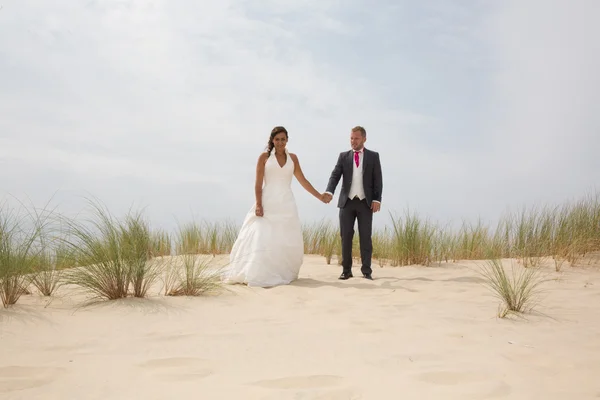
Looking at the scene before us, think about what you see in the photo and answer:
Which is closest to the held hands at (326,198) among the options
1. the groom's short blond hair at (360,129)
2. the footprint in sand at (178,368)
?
the groom's short blond hair at (360,129)

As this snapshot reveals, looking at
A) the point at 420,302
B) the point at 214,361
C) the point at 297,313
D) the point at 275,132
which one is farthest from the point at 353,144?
the point at 214,361

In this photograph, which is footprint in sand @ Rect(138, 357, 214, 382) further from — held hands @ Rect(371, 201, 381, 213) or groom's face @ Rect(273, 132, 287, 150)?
held hands @ Rect(371, 201, 381, 213)

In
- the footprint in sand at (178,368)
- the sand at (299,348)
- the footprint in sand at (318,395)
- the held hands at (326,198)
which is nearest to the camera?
the footprint in sand at (318,395)

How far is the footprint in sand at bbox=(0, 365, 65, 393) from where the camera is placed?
→ 98.7 inches

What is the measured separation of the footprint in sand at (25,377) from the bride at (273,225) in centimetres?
325

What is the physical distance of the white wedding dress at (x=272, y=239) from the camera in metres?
5.89

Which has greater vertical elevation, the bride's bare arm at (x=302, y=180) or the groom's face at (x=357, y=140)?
the groom's face at (x=357, y=140)

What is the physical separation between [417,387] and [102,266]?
10.2ft

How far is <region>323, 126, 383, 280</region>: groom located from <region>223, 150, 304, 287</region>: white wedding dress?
763 millimetres

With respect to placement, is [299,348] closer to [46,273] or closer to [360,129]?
[46,273]

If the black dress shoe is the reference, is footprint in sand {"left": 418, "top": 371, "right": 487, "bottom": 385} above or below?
below

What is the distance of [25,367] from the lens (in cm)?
276

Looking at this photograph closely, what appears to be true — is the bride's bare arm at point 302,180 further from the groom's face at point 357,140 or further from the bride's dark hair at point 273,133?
the groom's face at point 357,140

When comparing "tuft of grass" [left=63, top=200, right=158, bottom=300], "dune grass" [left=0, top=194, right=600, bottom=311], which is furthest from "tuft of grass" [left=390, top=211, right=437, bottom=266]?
"tuft of grass" [left=63, top=200, right=158, bottom=300]
